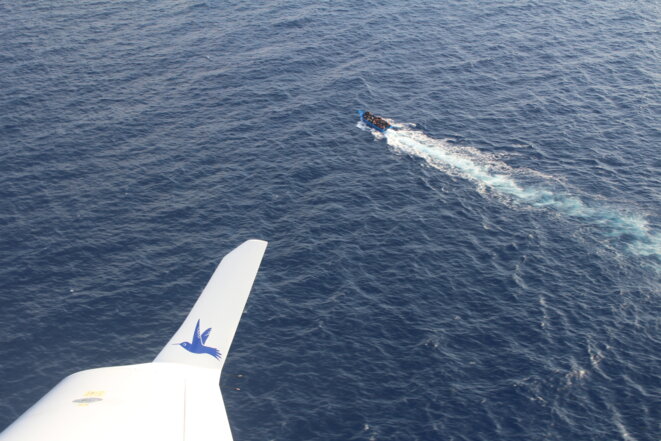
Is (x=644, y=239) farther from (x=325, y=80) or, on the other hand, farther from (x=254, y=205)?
(x=325, y=80)

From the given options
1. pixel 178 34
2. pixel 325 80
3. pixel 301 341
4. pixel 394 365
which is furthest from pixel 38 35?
pixel 394 365

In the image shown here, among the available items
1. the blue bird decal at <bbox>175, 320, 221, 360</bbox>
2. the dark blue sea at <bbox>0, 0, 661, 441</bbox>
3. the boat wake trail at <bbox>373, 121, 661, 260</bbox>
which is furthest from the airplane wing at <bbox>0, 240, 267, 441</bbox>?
the boat wake trail at <bbox>373, 121, 661, 260</bbox>

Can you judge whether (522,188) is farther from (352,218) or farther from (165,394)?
(165,394)

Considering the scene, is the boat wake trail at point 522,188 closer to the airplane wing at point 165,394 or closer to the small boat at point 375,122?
the small boat at point 375,122

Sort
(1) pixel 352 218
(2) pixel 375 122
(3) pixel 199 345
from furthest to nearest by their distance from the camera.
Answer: (2) pixel 375 122, (1) pixel 352 218, (3) pixel 199 345

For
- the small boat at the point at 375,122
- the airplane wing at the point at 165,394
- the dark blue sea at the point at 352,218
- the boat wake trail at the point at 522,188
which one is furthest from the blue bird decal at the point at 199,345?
the small boat at the point at 375,122

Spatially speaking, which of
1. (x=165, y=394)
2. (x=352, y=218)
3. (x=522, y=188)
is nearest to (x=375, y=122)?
(x=352, y=218)

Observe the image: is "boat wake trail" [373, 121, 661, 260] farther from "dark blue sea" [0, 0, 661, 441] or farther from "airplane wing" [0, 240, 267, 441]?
"airplane wing" [0, 240, 267, 441]
